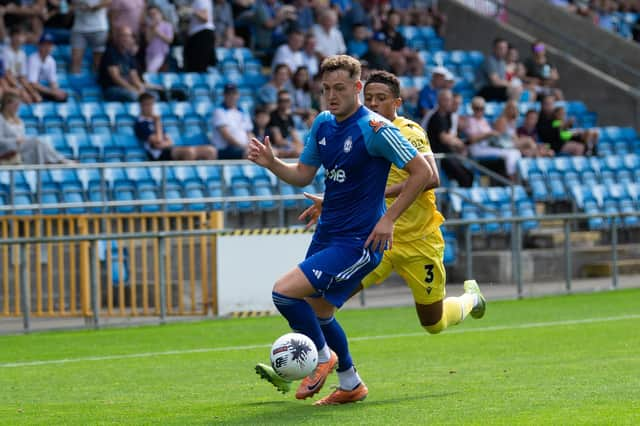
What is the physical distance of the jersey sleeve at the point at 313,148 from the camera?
8719mm

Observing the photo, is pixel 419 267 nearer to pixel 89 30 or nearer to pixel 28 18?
pixel 89 30

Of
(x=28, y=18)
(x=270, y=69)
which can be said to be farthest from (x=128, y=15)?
(x=270, y=69)

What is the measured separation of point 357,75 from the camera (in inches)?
331

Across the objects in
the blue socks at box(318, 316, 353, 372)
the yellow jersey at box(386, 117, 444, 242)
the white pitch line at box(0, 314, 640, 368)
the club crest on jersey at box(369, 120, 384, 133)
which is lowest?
the white pitch line at box(0, 314, 640, 368)

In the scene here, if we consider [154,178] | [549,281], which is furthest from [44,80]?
[549,281]

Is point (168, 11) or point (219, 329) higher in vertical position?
point (168, 11)

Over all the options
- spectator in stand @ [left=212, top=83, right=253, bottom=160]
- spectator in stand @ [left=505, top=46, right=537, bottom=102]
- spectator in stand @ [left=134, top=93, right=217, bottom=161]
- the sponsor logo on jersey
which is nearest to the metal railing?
spectator in stand @ [left=134, top=93, right=217, bottom=161]

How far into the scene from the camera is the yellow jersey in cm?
991

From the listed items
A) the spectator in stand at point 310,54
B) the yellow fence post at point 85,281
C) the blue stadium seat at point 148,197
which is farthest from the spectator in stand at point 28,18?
the yellow fence post at point 85,281

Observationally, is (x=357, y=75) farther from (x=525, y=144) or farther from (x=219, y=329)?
(x=525, y=144)

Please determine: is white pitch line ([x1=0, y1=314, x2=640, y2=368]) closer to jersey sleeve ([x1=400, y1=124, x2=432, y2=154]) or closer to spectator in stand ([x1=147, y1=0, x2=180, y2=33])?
jersey sleeve ([x1=400, y1=124, x2=432, y2=154])

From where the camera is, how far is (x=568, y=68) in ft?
94.0

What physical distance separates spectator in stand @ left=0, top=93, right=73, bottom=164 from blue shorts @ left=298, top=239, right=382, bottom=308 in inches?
412

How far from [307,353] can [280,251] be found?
9056 millimetres
